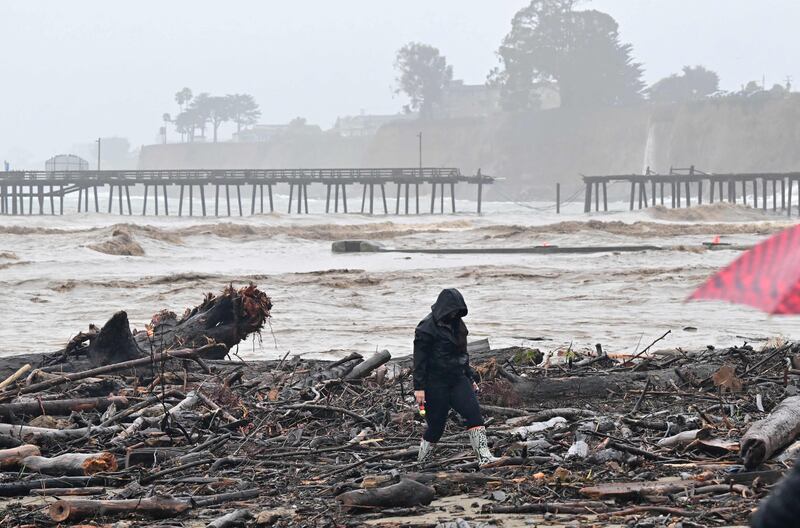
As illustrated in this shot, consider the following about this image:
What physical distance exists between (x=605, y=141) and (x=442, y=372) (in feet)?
442

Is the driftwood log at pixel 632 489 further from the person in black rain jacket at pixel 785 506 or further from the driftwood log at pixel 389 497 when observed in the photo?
the person in black rain jacket at pixel 785 506

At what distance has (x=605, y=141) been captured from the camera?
453 feet

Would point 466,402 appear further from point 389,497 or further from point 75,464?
point 75,464

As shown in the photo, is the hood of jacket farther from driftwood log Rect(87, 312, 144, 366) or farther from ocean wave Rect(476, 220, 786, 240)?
ocean wave Rect(476, 220, 786, 240)

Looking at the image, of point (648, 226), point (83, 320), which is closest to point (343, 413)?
point (83, 320)

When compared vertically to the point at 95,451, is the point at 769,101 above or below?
above

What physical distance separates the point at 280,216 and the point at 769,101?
78.1m

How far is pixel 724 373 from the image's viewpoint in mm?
8734

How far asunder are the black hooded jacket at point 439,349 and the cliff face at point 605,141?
386 feet

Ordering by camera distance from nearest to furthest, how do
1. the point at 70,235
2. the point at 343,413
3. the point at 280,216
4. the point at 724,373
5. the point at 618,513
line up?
the point at 618,513 → the point at 343,413 → the point at 724,373 → the point at 70,235 → the point at 280,216

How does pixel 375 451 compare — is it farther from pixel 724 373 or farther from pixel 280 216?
pixel 280 216

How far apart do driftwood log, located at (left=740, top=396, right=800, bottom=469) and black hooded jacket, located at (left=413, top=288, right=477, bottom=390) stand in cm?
177

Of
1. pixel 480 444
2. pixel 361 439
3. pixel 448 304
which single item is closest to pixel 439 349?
pixel 448 304

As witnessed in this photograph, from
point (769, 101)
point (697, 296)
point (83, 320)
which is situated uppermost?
point (769, 101)
